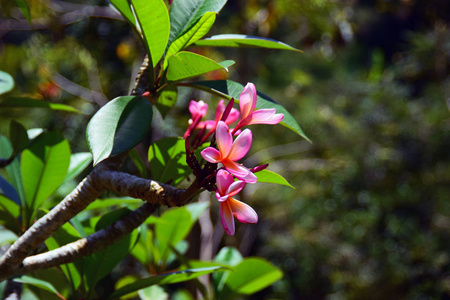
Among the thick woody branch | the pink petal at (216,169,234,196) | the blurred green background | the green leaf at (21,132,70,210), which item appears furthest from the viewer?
the blurred green background

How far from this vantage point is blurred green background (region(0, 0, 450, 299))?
1576 millimetres

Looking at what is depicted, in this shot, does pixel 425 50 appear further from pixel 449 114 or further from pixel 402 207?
pixel 402 207

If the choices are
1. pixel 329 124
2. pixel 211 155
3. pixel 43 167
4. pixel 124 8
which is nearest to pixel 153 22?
pixel 124 8

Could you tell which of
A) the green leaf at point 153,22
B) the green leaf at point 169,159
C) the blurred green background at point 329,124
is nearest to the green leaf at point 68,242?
the green leaf at point 169,159

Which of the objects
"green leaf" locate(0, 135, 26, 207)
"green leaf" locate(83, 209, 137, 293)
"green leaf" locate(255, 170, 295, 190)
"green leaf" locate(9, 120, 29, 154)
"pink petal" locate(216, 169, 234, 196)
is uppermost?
"pink petal" locate(216, 169, 234, 196)

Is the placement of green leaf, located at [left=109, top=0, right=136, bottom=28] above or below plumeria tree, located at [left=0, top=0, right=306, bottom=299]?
above

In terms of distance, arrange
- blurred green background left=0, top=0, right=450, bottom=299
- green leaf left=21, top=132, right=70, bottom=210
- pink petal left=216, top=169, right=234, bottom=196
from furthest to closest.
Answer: blurred green background left=0, top=0, right=450, bottom=299
green leaf left=21, top=132, right=70, bottom=210
pink petal left=216, top=169, right=234, bottom=196

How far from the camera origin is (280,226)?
244cm

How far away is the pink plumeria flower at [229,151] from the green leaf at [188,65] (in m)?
0.07

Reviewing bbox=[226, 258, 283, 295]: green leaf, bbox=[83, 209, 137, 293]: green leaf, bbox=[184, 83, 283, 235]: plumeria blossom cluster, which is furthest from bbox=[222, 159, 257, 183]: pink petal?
bbox=[226, 258, 283, 295]: green leaf

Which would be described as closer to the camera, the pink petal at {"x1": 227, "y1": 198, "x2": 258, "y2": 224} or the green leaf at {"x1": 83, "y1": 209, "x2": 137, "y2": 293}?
the pink petal at {"x1": 227, "y1": 198, "x2": 258, "y2": 224}

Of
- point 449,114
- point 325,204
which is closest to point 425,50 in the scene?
point 449,114

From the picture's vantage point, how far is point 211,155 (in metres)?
0.31

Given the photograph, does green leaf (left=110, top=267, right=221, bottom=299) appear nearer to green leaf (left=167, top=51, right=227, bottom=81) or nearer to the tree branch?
→ the tree branch
